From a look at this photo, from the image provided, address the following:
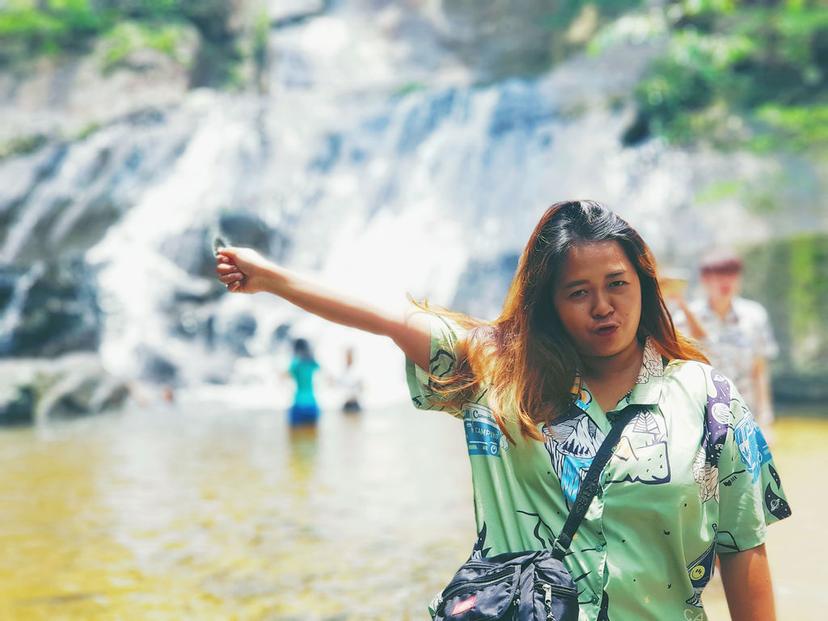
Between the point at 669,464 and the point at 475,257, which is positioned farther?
the point at 475,257

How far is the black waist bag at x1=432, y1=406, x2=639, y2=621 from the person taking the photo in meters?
2.03

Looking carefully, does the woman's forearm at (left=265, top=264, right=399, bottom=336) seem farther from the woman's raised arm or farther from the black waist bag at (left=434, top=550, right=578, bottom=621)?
the black waist bag at (left=434, top=550, right=578, bottom=621)

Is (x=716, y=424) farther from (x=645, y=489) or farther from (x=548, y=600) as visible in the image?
(x=548, y=600)

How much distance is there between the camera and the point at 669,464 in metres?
2.12

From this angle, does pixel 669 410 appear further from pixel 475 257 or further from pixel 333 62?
pixel 333 62

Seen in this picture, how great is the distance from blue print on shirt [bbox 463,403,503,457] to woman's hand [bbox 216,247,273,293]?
583mm

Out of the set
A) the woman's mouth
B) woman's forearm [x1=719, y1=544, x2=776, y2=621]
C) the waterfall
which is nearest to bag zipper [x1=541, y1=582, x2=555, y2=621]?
woman's forearm [x1=719, y1=544, x2=776, y2=621]

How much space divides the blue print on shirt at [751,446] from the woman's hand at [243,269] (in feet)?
3.73

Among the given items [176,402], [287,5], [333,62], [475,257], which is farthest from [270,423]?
[287,5]

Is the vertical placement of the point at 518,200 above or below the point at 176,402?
above

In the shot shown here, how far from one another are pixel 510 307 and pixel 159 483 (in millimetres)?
6842

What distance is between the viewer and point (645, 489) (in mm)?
2111

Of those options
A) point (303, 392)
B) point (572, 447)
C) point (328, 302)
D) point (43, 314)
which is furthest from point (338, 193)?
point (572, 447)

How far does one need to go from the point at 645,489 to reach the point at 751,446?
29cm
